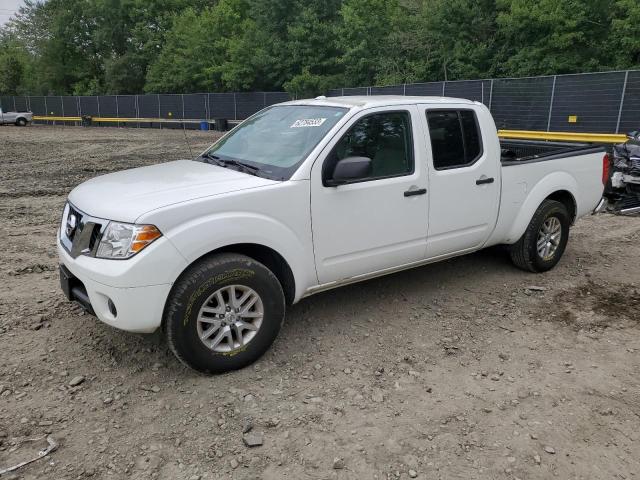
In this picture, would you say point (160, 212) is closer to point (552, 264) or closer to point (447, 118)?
point (447, 118)

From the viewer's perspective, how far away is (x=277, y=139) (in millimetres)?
4211

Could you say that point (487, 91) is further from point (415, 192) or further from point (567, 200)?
point (415, 192)

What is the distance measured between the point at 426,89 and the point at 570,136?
6.24 meters

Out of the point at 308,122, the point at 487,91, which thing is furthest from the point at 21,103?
the point at 308,122

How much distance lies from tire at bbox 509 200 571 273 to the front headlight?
12.3 ft

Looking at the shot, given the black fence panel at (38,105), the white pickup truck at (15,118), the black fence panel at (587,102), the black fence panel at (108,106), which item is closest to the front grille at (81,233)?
the black fence panel at (587,102)

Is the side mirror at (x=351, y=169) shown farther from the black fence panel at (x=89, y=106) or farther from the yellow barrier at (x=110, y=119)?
the black fence panel at (x=89, y=106)

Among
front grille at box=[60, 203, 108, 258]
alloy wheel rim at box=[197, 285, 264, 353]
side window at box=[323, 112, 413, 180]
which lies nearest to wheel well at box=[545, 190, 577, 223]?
side window at box=[323, 112, 413, 180]

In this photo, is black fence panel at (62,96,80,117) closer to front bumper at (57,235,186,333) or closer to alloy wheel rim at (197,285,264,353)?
front bumper at (57,235,186,333)

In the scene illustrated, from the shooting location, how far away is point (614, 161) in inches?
349

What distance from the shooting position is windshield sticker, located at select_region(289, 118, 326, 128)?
408 centimetres

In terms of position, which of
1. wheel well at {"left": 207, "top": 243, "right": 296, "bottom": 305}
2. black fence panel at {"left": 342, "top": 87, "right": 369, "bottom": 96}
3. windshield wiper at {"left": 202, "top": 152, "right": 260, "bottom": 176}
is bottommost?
wheel well at {"left": 207, "top": 243, "right": 296, "bottom": 305}

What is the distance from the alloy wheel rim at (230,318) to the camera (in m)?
3.44

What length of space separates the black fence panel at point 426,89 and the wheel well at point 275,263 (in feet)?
55.1
